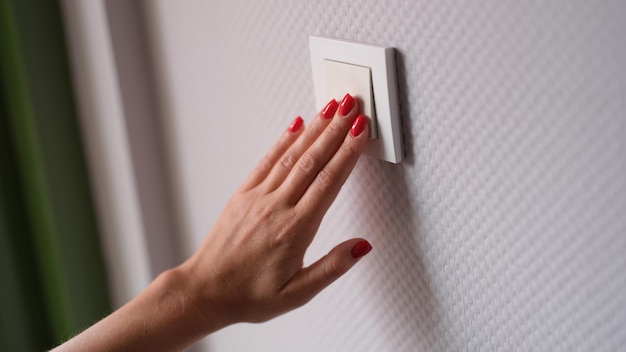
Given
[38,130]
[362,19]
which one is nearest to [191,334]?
[362,19]

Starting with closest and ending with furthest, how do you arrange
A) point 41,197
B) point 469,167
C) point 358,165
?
point 469,167 → point 358,165 → point 41,197

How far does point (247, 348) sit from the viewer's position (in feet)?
3.12

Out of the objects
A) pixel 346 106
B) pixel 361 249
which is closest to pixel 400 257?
pixel 361 249

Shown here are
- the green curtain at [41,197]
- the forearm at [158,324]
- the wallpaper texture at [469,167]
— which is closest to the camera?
the wallpaper texture at [469,167]

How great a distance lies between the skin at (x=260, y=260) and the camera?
0.65 m

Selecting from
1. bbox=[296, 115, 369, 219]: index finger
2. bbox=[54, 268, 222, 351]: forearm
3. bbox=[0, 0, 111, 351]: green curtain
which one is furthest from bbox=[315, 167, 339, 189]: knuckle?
bbox=[0, 0, 111, 351]: green curtain

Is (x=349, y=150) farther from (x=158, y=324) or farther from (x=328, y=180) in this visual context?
(x=158, y=324)

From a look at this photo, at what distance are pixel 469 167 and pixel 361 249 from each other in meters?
0.13

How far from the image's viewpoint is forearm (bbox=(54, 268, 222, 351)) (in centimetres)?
72

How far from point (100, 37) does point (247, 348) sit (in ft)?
1.34

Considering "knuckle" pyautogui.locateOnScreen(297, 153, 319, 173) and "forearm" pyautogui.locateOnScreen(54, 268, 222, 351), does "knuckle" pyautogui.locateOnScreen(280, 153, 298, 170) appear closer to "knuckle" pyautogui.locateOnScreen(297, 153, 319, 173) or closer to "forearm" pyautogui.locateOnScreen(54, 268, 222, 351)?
"knuckle" pyautogui.locateOnScreen(297, 153, 319, 173)

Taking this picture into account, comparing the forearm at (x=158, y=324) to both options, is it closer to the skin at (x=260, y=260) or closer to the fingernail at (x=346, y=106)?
the skin at (x=260, y=260)

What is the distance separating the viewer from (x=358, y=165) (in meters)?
0.70

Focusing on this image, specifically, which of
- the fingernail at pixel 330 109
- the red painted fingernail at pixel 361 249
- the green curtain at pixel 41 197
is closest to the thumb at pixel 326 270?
the red painted fingernail at pixel 361 249
